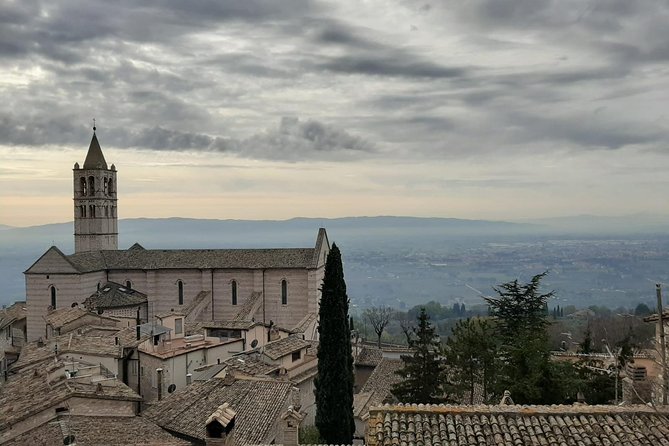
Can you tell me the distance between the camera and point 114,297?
141 feet

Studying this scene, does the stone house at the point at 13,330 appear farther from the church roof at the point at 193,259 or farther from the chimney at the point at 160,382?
the chimney at the point at 160,382

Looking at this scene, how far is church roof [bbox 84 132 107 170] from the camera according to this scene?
5559 centimetres

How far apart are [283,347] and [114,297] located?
1876 cm

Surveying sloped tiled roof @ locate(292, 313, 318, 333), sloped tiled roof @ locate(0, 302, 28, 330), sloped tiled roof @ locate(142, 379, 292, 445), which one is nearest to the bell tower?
sloped tiled roof @ locate(0, 302, 28, 330)

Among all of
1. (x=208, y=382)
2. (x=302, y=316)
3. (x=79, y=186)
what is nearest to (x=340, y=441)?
(x=208, y=382)

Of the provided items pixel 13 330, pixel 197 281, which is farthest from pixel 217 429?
pixel 13 330

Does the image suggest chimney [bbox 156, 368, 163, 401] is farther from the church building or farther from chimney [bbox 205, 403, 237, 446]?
the church building

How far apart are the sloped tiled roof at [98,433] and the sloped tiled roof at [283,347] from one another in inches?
361

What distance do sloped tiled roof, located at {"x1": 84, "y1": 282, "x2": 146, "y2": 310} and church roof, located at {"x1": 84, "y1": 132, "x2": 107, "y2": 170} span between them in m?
14.5

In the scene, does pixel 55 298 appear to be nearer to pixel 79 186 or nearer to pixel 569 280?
pixel 79 186

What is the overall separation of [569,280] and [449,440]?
183 m

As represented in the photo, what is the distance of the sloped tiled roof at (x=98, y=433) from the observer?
56.2ft

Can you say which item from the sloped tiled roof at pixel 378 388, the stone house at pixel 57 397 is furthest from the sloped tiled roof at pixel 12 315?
the sloped tiled roof at pixel 378 388

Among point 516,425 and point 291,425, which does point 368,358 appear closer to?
point 291,425
